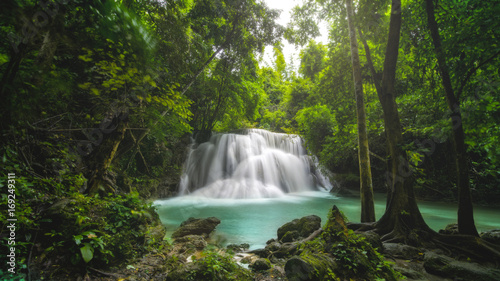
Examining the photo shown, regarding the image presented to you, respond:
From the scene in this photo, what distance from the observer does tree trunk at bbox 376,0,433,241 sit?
4.50 meters

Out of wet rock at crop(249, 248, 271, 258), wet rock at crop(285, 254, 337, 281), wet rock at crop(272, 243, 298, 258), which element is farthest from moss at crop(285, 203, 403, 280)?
wet rock at crop(249, 248, 271, 258)

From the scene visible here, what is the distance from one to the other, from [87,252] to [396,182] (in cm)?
607

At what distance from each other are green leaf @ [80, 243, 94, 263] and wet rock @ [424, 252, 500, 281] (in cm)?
496

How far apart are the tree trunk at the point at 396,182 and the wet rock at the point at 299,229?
1517 millimetres

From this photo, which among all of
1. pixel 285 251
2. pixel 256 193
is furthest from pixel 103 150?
pixel 256 193

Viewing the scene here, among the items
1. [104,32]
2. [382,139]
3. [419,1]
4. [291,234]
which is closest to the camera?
[104,32]

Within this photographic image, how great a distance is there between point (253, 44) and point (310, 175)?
13148mm

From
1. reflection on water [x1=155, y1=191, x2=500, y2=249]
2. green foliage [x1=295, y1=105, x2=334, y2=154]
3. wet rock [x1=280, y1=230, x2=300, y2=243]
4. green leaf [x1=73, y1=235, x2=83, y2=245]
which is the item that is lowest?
reflection on water [x1=155, y1=191, x2=500, y2=249]

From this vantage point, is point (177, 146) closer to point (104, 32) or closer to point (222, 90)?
point (222, 90)

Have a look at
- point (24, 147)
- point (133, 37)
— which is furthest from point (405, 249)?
point (24, 147)

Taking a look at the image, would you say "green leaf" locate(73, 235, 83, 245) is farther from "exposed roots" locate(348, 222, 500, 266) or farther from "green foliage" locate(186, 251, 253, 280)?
"exposed roots" locate(348, 222, 500, 266)

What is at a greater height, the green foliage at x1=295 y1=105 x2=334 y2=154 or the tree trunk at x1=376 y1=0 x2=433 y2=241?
the green foliage at x1=295 y1=105 x2=334 y2=154

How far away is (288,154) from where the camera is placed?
18.2 metres

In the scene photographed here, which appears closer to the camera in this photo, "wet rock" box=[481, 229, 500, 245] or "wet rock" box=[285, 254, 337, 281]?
"wet rock" box=[285, 254, 337, 281]
